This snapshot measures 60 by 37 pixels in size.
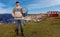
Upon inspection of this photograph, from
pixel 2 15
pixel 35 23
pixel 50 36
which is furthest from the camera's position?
pixel 35 23

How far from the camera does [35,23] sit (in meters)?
11.6

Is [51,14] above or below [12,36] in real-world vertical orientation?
above

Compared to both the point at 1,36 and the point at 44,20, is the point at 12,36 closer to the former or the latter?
the point at 1,36

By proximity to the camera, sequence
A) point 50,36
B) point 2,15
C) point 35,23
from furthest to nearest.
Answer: point 35,23, point 2,15, point 50,36

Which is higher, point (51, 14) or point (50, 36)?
point (51, 14)

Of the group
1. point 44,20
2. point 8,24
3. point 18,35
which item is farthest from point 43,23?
point 18,35

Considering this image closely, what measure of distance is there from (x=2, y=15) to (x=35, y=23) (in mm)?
2145

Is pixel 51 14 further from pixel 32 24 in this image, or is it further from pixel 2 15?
pixel 2 15

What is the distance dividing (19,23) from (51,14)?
3617mm

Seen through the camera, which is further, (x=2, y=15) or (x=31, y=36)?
(x=2, y=15)

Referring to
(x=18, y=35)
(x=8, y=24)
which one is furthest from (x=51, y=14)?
(x=18, y=35)

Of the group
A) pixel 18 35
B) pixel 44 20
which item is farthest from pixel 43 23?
pixel 18 35

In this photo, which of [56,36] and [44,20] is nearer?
[56,36]

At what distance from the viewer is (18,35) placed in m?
8.52
